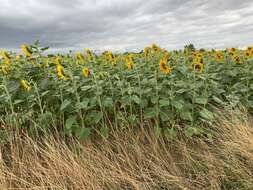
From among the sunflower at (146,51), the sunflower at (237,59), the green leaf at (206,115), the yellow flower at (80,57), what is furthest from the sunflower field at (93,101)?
the sunflower at (237,59)

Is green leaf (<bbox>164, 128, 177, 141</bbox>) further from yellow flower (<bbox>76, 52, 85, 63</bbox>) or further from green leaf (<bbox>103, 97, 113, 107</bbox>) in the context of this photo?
yellow flower (<bbox>76, 52, 85, 63</bbox>)

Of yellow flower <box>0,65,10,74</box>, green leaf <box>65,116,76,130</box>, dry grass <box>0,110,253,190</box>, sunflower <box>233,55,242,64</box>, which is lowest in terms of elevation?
dry grass <box>0,110,253,190</box>

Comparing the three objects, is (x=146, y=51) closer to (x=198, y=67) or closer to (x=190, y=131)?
(x=198, y=67)

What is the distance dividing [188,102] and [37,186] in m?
1.86

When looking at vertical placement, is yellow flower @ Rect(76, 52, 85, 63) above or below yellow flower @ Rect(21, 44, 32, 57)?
below

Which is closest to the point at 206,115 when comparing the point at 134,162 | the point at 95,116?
the point at 134,162

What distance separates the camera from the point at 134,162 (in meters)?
3.10

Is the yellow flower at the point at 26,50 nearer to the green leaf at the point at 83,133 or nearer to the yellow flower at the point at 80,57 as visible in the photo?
the yellow flower at the point at 80,57

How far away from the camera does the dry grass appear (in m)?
2.81

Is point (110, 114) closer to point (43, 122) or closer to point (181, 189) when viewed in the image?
point (43, 122)

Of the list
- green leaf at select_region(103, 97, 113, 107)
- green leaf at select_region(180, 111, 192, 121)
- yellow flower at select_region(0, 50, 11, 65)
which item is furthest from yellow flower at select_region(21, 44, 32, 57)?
green leaf at select_region(180, 111, 192, 121)

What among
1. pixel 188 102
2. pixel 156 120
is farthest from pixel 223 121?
pixel 156 120

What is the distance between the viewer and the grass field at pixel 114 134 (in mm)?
2865

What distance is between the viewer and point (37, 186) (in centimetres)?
272
